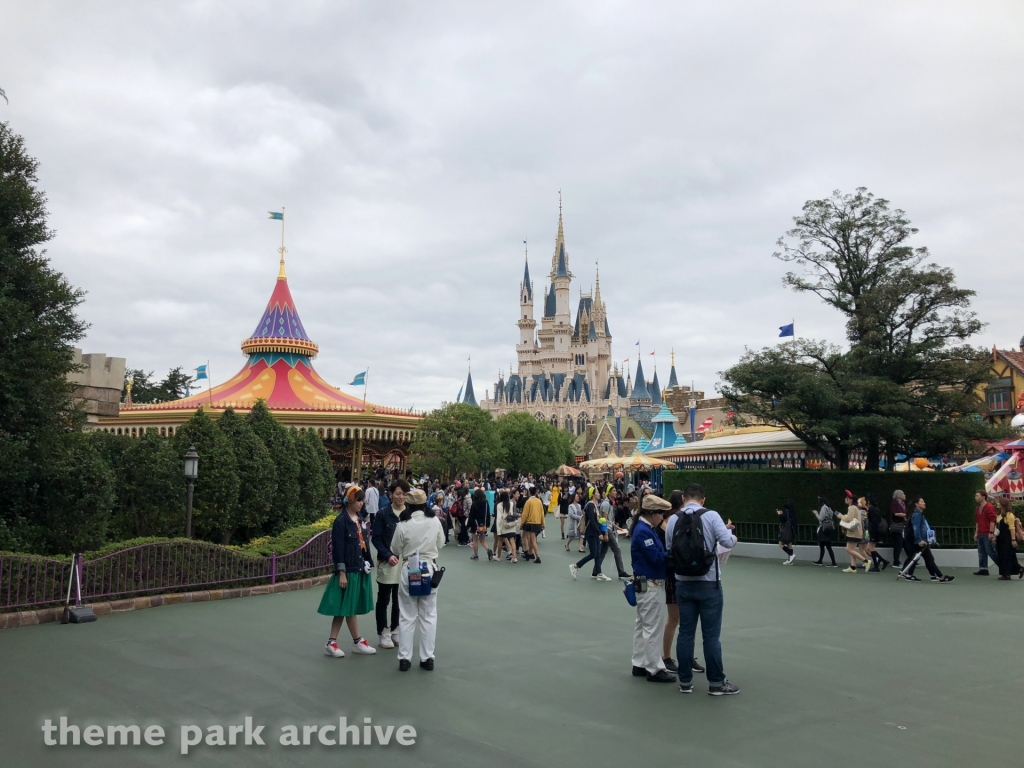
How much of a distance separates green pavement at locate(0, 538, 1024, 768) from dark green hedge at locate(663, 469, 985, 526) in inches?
245

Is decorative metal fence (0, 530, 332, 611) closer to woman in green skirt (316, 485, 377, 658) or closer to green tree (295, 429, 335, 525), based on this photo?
woman in green skirt (316, 485, 377, 658)

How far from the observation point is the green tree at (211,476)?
1288 cm

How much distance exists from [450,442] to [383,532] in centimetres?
2627

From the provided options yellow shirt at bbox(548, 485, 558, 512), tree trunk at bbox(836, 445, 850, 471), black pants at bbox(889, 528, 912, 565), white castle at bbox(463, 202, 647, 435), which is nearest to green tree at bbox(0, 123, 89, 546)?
black pants at bbox(889, 528, 912, 565)

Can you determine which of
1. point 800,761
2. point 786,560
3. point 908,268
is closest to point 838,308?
point 908,268

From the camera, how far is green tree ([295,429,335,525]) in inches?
649

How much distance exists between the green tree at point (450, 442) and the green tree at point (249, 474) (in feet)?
58.4

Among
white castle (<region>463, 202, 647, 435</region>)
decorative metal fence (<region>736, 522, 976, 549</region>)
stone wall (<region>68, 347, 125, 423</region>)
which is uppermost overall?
white castle (<region>463, 202, 647, 435</region>)

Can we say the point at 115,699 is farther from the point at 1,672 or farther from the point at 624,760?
the point at 624,760

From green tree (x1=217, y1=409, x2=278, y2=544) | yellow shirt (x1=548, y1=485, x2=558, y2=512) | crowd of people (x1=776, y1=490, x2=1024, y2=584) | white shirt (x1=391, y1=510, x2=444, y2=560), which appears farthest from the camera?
yellow shirt (x1=548, y1=485, x2=558, y2=512)

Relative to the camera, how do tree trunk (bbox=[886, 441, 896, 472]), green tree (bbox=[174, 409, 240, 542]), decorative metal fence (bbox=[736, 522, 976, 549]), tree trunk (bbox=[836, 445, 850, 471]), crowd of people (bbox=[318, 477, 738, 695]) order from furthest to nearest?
tree trunk (bbox=[836, 445, 850, 471])
tree trunk (bbox=[886, 441, 896, 472])
decorative metal fence (bbox=[736, 522, 976, 549])
green tree (bbox=[174, 409, 240, 542])
crowd of people (bbox=[318, 477, 738, 695])

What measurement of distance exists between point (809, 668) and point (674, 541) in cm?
192

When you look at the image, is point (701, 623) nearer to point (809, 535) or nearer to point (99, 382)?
point (99, 382)

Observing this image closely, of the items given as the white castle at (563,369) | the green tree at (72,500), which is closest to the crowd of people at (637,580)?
the green tree at (72,500)
